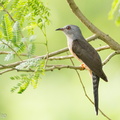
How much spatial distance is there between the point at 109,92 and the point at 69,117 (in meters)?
1.11

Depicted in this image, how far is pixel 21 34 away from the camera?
4625mm

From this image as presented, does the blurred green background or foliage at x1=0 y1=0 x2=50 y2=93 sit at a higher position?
foliage at x1=0 y1=0 x2=50 y2=93

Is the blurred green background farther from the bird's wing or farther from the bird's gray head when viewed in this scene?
the bird's wing

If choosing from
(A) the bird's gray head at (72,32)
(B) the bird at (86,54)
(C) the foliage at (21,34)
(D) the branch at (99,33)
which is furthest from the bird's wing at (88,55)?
(C) the foliage at (21,34)

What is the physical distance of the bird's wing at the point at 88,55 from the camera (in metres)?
6.45

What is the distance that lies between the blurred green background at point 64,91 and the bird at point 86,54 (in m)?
2.45

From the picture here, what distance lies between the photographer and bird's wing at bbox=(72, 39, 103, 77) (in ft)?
21.2

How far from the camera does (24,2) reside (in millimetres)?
4906

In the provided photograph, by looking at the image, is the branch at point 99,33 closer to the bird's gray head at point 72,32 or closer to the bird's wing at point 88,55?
the bird's wing at point 88,55

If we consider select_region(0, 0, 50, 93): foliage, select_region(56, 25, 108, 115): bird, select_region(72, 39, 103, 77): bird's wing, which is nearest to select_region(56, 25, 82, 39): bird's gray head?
select_region(56, 25, 108, 115): bird

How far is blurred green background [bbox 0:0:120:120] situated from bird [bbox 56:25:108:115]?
2448mm

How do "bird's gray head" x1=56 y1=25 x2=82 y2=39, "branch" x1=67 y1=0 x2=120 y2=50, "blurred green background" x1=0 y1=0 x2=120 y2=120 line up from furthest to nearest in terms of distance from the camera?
"blurred green background" x1=0 y1=0 x2=120 y2=120 < "bird's gray head" x1=56 y1=25 x2=82 y2=39 < "branch" x1=67 y1=0 x2=120 y2=50

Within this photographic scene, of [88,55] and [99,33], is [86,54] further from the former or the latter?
[99,33]

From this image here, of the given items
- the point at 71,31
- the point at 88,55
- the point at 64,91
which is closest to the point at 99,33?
the point at 88,55
